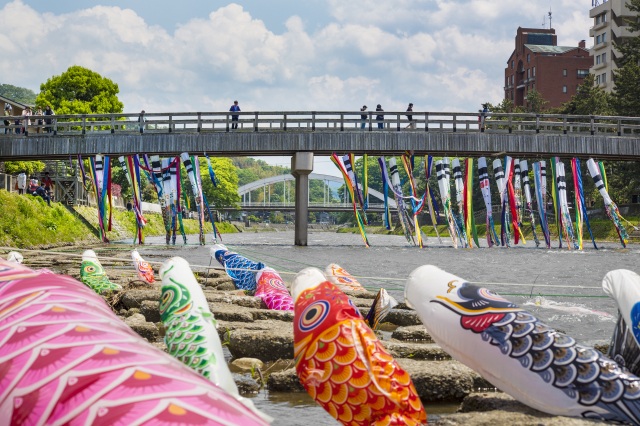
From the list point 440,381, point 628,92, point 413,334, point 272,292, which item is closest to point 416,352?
point 440,381

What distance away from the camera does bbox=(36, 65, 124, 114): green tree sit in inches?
2584

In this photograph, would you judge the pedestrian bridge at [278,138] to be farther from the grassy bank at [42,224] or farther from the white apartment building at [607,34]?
the white apartment building at [607,34]

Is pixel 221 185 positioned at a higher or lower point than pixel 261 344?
higher

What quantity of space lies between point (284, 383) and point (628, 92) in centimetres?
5455

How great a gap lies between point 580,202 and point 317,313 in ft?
121

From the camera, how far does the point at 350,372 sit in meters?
3.66

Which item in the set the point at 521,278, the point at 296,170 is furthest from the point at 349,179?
the point at 521,278

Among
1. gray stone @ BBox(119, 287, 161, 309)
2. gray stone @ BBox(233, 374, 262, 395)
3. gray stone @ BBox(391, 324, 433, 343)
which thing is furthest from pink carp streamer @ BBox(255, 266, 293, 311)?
gray stone @ BBox(233, 374, 262, 395)

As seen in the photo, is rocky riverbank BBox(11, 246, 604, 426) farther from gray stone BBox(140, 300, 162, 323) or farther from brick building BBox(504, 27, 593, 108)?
brick building BBox(504, 27, 593, 108)

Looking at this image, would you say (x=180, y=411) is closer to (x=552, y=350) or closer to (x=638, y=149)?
(x=552, y=350)

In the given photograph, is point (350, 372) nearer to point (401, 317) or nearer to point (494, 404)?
point (494, 404)

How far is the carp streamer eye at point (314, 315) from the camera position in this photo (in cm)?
384

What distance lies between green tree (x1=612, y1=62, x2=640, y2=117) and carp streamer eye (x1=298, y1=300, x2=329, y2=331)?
5485 centimetres

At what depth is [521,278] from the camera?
20781mm
